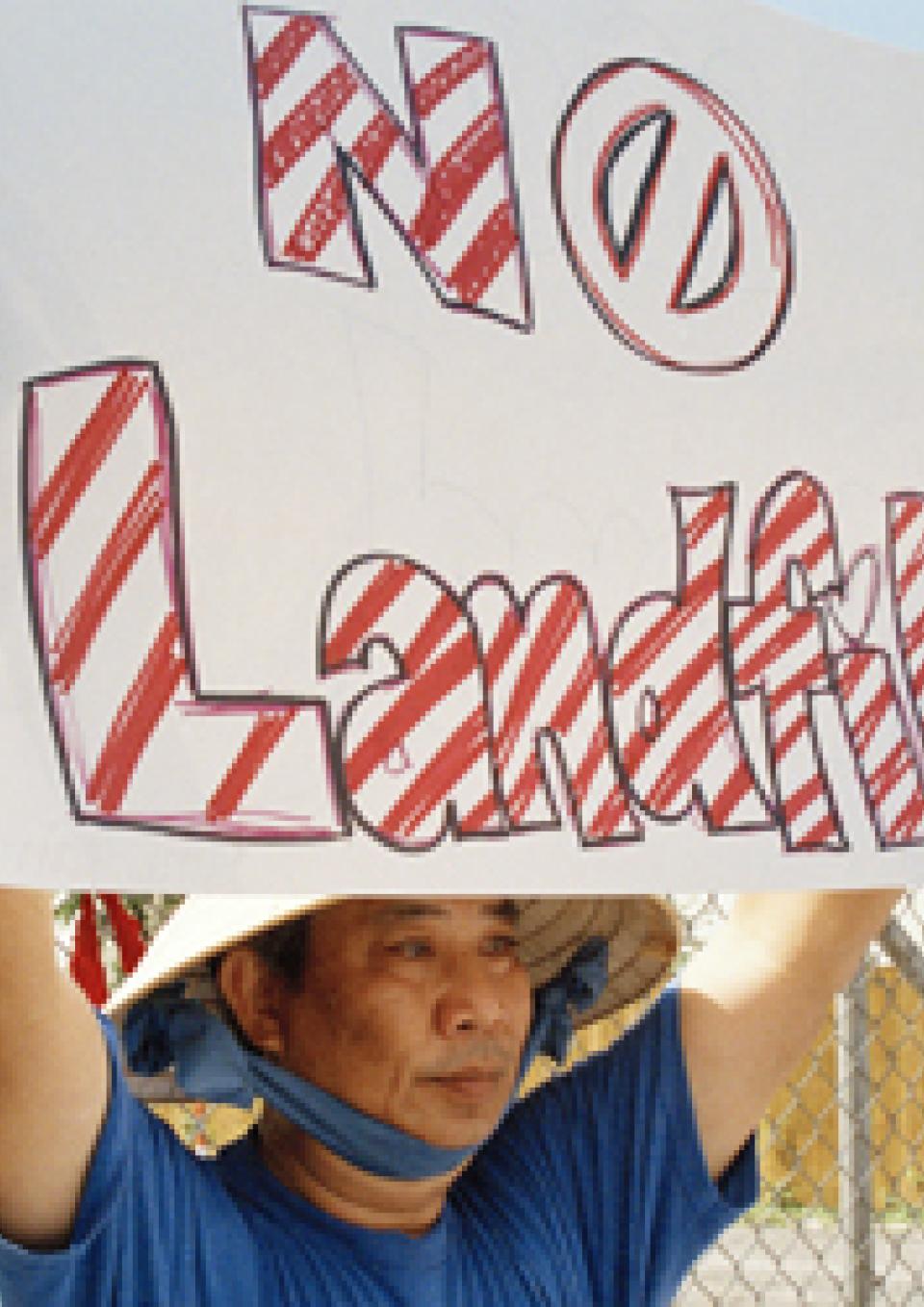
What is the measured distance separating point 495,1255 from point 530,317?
772 millimetres

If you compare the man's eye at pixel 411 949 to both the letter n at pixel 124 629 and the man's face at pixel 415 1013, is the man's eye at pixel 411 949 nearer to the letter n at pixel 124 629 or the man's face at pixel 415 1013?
the man's face at pixel 415 1013

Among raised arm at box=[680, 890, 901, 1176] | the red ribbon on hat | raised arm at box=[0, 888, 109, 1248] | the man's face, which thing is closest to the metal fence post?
raised arm at box=[680, 890, 901, 1176]

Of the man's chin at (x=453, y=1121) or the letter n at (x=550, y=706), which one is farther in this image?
the man's chin at (x=453, y=1121)

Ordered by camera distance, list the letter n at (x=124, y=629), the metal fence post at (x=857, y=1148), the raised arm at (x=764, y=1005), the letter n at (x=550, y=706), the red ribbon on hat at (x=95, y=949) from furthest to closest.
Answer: the metal fence post at (x=857, y=1148) < the red ribbon on hat at (x=95, y=949) < the raised arm at (x=764, y=1005) < the letter n at (x=550, y=706) < the letter n at (x=124, y=629)

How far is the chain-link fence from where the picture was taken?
2652 mm

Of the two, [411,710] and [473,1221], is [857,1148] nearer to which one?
[473,1221]

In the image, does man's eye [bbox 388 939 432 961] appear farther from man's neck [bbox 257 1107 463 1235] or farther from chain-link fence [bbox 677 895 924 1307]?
chain-link fence [bbox 677 895 924 1307]

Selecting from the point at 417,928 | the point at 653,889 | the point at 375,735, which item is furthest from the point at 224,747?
the point at 417,928

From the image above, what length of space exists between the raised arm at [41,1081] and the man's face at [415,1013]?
238 millimetres

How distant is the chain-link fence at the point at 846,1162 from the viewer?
2.65 meters

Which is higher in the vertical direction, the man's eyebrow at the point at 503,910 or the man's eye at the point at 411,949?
→ the man's eyebrow at the point at 503,910

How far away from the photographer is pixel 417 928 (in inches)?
64.1

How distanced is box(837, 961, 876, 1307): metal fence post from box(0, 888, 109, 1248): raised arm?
1412 mm

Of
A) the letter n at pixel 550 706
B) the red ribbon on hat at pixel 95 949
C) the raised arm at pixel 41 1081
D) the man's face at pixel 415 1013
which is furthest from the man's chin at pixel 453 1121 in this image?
the red ribbon on hat at pixel 95 949
